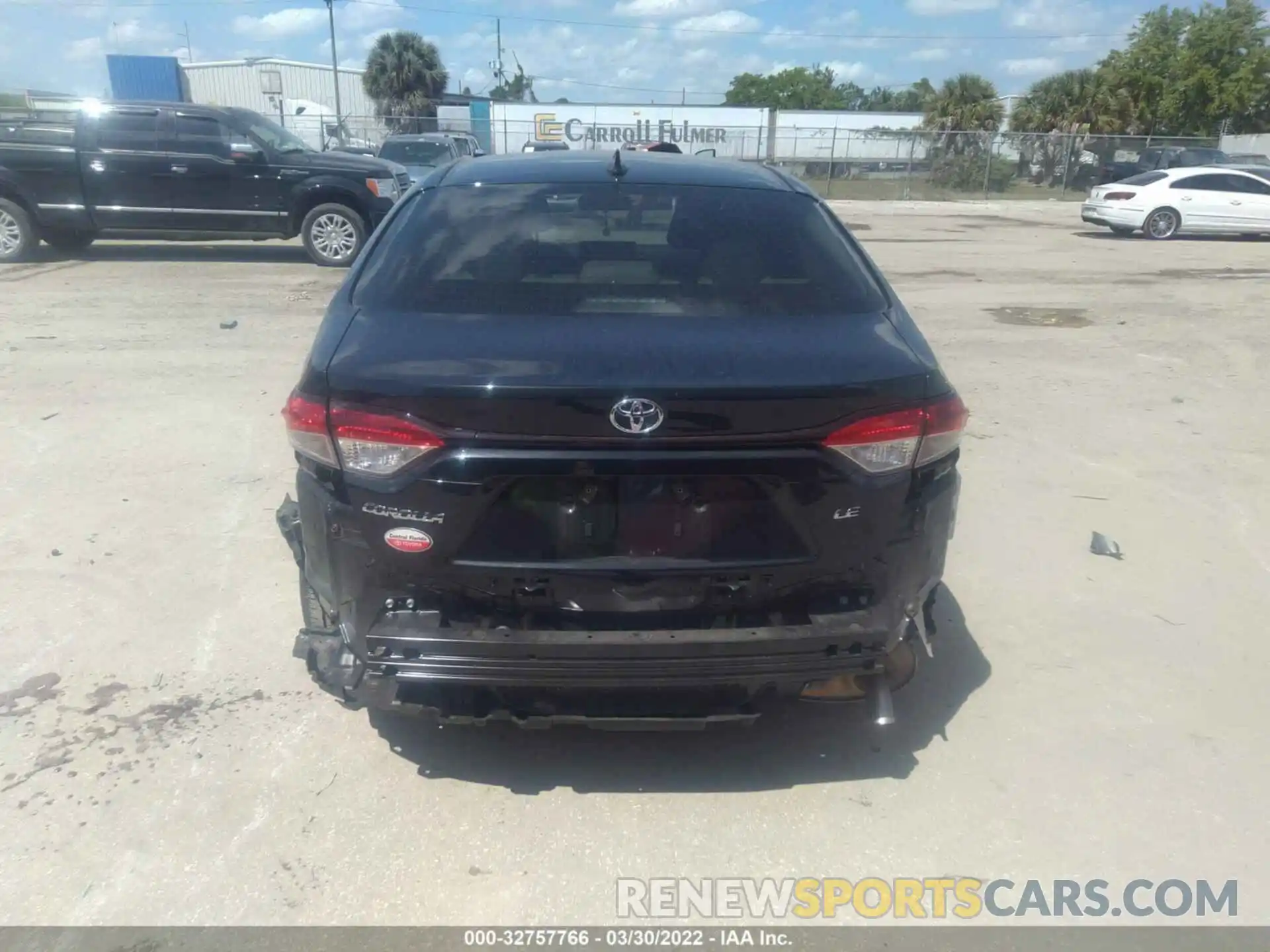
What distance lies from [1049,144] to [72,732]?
3868cm

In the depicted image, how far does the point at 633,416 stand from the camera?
2.62 meters

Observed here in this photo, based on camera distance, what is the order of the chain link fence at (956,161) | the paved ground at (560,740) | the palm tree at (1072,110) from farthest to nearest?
1. the palm tree at (1072,110)
2. the chain link fence at (956,161)
3. the paved ground at (560,740)

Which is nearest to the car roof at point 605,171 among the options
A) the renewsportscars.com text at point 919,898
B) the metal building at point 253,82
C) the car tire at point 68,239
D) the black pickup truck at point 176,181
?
the renewsportscars.com text at point 919,898

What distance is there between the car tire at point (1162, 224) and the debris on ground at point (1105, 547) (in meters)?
17.9

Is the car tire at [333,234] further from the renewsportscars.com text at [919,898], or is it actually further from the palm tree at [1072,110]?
the palm tree at [1072,110]

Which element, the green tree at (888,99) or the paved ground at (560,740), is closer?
the paved ground at (560,740)

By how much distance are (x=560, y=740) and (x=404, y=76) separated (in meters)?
60.4

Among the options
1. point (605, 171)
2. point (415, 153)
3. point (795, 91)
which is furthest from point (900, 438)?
point (795, 91)

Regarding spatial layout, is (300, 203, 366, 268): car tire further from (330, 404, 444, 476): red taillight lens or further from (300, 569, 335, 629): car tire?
(330, 404, 444, 476): red taillight lens

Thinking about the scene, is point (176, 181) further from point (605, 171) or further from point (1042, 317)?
point (605, 171)

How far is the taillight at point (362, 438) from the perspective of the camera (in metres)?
2.64

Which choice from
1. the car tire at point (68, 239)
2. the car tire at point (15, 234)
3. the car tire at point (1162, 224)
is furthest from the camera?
the car tire at point (1162, 224)

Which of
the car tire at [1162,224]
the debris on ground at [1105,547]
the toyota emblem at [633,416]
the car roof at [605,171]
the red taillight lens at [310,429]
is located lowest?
the car tire at [1162,224]

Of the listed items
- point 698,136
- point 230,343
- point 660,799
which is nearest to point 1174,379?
point 660,799
